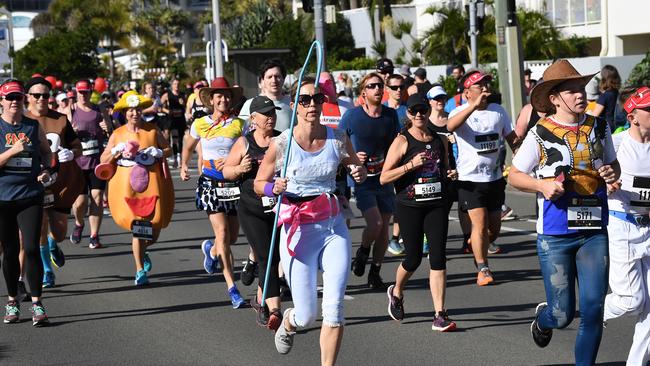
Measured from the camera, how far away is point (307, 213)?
7477 millimetres

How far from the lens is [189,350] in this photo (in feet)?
28.8

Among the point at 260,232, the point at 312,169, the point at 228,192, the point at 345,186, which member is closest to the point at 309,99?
the point at 312,169

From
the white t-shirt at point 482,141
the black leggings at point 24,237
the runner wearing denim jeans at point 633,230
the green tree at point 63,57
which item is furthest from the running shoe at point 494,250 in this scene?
the green tree at point 63,57

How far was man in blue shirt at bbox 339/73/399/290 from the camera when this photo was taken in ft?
36.4

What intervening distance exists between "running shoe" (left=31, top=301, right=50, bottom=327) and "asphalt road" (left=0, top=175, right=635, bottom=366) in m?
0.10

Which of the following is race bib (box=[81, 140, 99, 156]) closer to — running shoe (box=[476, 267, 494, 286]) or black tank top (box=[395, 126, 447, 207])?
running shoe (box=[476, 267, 494, 286])

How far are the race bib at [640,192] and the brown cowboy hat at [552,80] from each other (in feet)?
2.33

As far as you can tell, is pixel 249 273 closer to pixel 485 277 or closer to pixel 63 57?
pixel 485 277

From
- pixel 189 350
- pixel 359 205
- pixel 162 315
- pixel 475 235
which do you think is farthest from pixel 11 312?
pixel 475 235

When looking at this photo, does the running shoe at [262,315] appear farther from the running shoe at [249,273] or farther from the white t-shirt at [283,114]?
the white t-shirt at [283,114]

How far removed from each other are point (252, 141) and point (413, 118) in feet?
4.22

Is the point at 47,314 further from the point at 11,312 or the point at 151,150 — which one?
the point at 151,150

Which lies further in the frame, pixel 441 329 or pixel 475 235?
pixel 475 235

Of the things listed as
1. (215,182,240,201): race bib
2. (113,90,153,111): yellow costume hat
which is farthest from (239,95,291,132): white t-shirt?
(113,90,153,111): yellow costume hat
